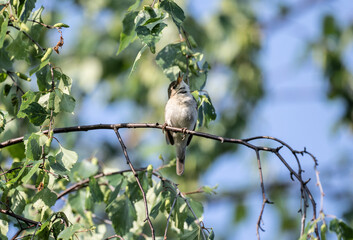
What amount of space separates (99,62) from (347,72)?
4.12 m

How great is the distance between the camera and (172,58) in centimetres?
291

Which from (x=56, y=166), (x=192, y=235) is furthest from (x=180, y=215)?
(x=56, y=166)

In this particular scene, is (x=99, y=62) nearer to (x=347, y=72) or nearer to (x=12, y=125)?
(x=347, y=72)

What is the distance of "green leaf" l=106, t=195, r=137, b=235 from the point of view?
9.50ft

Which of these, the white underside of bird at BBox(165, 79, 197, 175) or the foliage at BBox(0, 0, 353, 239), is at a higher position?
the white underside of bird at BBox(165, 79, 197, 175)

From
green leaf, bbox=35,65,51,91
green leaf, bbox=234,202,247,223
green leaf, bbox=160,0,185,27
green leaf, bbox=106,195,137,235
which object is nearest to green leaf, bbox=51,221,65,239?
green leaf, bbox=106,195,137,235

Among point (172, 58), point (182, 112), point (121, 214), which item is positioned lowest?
point (121, 214)

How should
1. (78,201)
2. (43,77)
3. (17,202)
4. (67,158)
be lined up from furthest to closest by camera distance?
(78,201)
(17,202)
(43,77)
(67,158)

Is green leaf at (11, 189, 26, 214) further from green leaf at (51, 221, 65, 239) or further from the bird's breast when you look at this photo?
the bird's breast

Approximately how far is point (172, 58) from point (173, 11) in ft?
1.37

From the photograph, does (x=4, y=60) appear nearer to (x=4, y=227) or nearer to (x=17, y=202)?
(x=17, y=202)

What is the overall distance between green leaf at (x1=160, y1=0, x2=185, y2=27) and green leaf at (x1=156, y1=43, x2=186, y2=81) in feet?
1.26

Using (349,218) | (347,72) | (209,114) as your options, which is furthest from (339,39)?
(209,114)

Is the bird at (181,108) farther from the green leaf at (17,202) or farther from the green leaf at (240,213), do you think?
the green leaf at (240,213)
